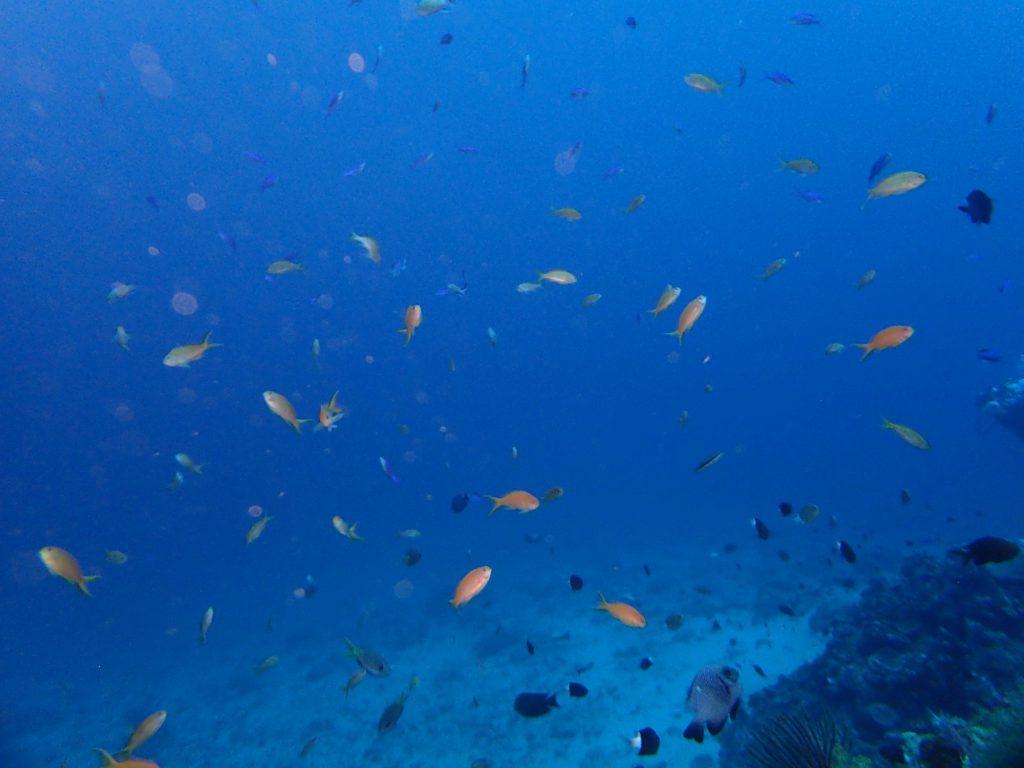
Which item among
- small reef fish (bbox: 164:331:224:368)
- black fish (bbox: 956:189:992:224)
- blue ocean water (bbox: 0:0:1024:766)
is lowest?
blue ocean water (bbox: 0:0:1024:766)

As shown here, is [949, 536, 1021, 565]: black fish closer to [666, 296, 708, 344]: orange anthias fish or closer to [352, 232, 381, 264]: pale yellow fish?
[666, 296, 708, 344]: orange anthias fish

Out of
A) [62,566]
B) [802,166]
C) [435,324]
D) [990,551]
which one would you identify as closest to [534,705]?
[990,551]

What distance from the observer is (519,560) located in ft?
103

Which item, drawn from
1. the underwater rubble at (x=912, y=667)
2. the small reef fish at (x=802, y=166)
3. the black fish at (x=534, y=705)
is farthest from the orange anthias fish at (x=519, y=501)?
the small reef fish at (x=802, y=166)

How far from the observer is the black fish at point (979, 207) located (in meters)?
5.83

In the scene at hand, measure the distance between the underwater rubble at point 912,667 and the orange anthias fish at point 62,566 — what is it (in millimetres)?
6957

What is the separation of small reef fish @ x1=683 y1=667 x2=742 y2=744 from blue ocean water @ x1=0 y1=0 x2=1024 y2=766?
750cm

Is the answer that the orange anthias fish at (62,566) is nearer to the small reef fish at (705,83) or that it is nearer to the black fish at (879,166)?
the small reef fish at (705,83)

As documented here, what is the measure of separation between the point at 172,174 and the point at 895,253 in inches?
4917

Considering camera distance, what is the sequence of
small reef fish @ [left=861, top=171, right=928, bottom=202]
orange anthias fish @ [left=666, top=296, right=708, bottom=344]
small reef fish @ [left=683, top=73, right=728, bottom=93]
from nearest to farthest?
orange anthias fish @ [left=666, top=296, right=708, bottom=344], small reef fish @ [left=861, top=171, right=928, bottom=202], small reef fish @ [left=683, top=73, right=728, bottom=93]

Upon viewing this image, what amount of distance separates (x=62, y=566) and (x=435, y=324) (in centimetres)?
10227

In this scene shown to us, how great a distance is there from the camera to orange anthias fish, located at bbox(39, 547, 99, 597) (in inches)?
199

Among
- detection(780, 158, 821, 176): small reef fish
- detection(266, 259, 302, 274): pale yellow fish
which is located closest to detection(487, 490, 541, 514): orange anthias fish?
detection(266, 259, 302, 274): pale yellow fish

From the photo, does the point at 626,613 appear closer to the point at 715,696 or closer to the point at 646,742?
the point at 646,742
